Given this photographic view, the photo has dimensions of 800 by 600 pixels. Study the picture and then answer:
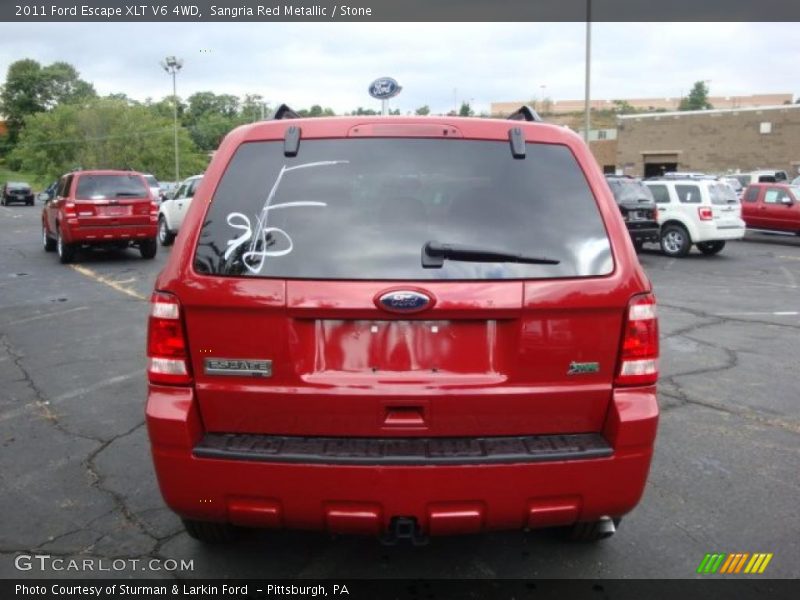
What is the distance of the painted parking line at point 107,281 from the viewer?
11.0m

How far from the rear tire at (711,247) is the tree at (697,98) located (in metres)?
112

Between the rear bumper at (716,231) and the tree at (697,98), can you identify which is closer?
the rear bumper at (716,231)

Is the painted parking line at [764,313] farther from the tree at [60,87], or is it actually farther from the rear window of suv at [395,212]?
the tree at [60,87]

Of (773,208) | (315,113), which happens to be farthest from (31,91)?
(773,208)

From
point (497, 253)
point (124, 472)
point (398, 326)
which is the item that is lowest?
point (124, 472)

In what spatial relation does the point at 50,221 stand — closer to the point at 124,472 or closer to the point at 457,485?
the point at 124,472

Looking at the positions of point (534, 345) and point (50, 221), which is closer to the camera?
point (534, 345)

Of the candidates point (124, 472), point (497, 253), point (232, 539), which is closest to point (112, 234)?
point (124, 472)

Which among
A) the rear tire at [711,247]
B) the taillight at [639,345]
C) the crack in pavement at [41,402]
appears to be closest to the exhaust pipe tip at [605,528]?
the taillight at [639,345]

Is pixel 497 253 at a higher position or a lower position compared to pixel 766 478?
higher

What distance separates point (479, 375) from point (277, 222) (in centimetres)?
96

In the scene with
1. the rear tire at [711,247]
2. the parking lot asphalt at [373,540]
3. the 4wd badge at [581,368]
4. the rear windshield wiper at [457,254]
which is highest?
the rear windshield wiper at [457,254]

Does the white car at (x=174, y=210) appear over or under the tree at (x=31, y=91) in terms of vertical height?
under

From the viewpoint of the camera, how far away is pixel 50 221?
52.9 ft
